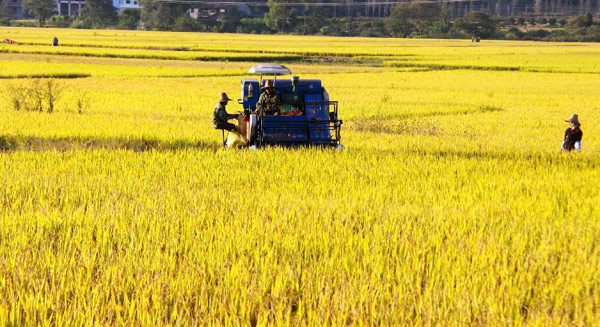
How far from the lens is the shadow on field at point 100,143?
15.3 metres

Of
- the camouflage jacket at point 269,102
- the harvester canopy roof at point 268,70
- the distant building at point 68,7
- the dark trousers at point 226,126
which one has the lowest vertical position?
the dark trousers at point 226,126

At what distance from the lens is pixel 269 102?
13883 mm

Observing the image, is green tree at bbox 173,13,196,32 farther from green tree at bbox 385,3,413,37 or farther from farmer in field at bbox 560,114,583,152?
farmer in field at bbox 560,114,583,152

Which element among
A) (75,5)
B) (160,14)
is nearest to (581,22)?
(160,14)

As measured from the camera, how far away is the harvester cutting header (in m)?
13.6

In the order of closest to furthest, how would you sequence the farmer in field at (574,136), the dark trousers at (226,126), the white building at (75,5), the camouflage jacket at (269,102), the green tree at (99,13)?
the farmer in field at (574,136) < the camouflage jacket at (269,102) < the dark trousers at (226,126) < the green tree at (99,13) < the white building at (75,5)

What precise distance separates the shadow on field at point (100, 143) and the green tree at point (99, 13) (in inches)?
5162

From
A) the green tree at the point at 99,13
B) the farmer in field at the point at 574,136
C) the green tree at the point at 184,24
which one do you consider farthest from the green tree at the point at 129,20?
the farmer in field at the point at 574,136

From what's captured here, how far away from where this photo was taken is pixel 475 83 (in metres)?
42.6

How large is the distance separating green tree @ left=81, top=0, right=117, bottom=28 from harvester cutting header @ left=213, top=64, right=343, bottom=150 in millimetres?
133358

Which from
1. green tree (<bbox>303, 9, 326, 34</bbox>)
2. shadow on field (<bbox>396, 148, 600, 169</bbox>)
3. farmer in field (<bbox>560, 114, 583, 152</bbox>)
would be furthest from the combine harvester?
green tree (<bbox>303, 9, 326, 34</bbox>)

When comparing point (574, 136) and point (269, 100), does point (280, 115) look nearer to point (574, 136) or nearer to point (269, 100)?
point (269, 100)

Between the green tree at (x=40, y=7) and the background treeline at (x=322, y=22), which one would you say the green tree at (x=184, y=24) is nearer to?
the background treeline at (x=322, y=22)

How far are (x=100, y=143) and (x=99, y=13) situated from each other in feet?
436
